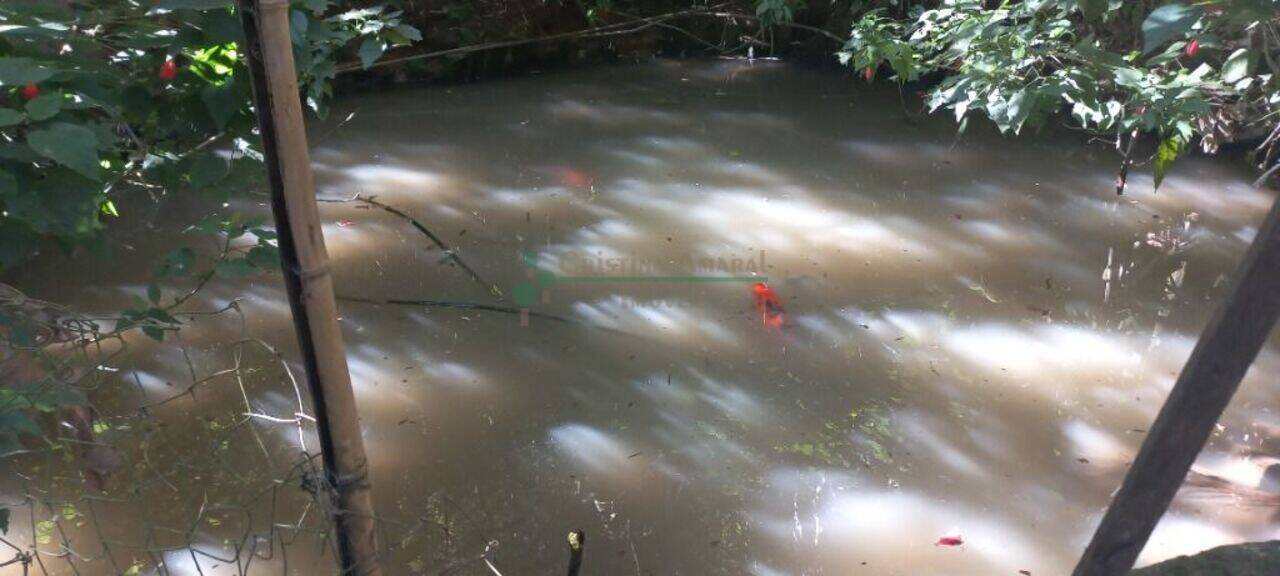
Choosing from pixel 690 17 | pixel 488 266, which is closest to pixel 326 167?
pixel 488 266

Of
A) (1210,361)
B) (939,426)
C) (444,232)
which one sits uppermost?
(1210,361)

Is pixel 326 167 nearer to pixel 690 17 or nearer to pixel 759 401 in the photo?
pixel 759 401

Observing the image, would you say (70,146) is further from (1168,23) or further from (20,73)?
(1168,23)

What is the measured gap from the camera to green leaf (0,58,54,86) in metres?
1.01

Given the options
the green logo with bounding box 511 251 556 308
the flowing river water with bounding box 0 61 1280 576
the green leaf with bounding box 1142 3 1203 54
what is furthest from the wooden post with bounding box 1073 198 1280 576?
the green logo with bounding box 511 251 556 308

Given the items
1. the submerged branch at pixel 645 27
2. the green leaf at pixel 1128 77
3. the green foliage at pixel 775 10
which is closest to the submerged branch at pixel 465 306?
the green leaf at pixel 1128 77

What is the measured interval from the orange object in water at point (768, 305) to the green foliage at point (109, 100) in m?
1.62

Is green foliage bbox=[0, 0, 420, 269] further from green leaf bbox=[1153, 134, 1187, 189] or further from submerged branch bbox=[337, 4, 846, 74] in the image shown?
submerged branch bbox=[337, 4, 846, 74]

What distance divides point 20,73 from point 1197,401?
4.66 feet

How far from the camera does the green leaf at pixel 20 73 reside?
1007 millimetres

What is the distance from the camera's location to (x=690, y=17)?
19.7 feet

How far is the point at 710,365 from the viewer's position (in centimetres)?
257

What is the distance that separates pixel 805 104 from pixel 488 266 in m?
2.45

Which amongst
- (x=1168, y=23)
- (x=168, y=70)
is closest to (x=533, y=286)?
(x=168, y=70)
